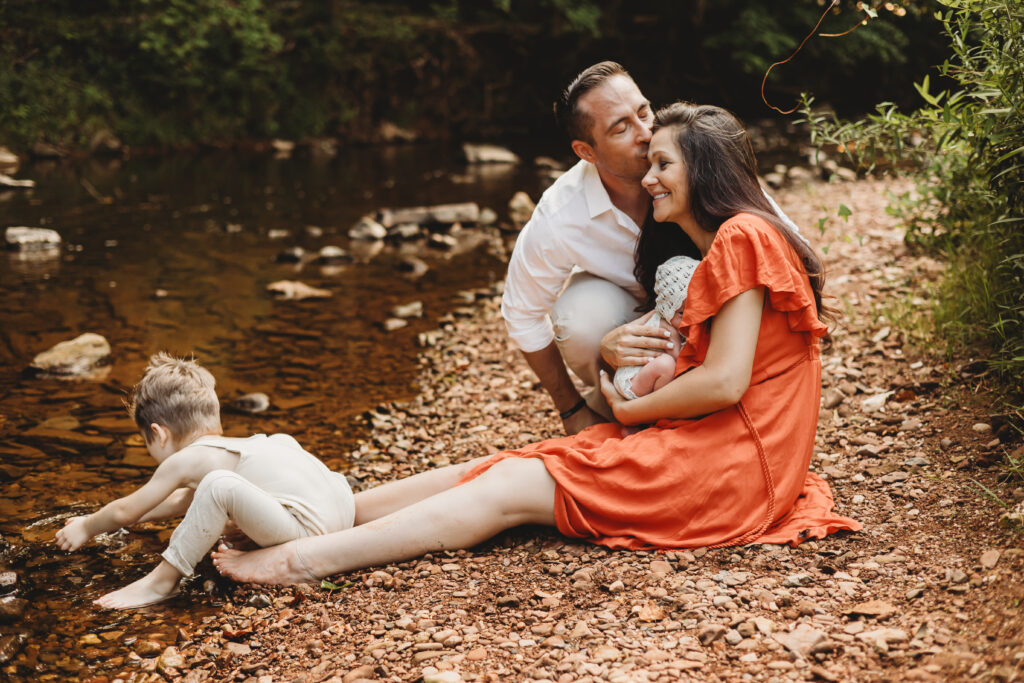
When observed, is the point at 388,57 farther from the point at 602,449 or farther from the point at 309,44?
the point at 602,449

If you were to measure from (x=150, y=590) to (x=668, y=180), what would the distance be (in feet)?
7.54

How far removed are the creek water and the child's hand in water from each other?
0.10 metres

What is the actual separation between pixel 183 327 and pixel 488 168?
8393 millimetres

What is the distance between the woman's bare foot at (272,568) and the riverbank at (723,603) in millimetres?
47

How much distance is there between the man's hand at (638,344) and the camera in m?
3.13

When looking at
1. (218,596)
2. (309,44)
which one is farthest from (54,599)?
(309,44)

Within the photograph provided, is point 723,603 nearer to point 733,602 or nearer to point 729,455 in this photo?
point 733,602

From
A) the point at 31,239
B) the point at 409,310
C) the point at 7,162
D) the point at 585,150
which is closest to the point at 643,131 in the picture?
the point at 585,150

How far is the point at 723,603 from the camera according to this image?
8.29 ft

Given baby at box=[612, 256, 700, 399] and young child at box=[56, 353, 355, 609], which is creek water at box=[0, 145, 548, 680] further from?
baby at box=[612, 256, 700, 399]

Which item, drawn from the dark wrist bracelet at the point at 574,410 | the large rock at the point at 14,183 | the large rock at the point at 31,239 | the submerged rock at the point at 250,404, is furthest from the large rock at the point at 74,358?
the large rock at the point at 14,183

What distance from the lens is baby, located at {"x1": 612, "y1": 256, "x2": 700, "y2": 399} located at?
120 inches

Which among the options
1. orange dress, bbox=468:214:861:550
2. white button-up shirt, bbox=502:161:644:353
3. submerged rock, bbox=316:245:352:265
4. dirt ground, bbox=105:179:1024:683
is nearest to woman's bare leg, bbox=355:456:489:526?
dirt ground, bbox=105:179:1024:683

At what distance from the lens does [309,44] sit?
16.9 metres
